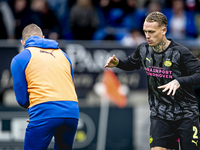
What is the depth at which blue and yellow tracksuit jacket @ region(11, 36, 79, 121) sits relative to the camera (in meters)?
4.55

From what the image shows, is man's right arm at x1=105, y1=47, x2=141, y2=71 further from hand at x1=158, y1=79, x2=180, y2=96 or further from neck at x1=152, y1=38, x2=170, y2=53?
hand at x1=158, y1=79, x2=180, y2=96

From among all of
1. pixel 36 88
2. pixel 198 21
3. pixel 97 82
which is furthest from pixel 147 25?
pixel 198 21

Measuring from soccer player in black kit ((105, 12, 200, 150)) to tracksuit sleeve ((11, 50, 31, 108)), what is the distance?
143 cm


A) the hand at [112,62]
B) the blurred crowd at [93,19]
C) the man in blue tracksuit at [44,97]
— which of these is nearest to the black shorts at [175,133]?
the hand at [112,62]

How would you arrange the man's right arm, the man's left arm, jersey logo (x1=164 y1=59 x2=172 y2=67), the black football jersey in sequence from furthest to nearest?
the man's right arm < jersey logo (x1=164 y1=59 x2=172 y2=67) < the black football jersey < the man's left arm

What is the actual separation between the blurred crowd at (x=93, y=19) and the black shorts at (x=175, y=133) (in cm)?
533

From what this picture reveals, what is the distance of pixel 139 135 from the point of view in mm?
9922

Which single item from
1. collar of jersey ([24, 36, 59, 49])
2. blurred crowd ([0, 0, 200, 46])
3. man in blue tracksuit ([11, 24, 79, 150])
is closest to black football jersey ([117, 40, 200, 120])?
man in blue tracksuit ([11, 24, 79, 150])

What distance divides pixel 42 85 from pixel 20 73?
0.33 metres

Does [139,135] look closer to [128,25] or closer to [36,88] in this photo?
[128,25]

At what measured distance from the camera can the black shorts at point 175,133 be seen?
509cm

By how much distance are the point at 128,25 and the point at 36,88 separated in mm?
7004

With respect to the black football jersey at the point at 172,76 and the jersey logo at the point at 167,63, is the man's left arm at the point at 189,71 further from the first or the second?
the jersey logo at the point at 167,63

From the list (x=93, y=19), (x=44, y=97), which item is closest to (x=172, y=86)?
(x=44, y=97)
